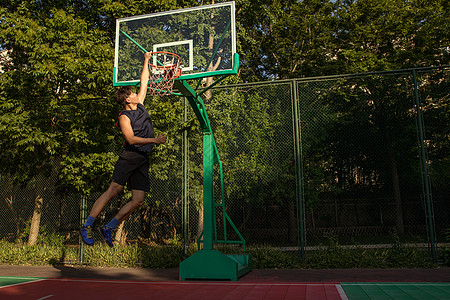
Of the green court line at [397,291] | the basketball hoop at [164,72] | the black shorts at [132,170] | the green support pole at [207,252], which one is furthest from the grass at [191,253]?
the black shorts at [132,170]

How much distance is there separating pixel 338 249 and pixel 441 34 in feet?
36.3

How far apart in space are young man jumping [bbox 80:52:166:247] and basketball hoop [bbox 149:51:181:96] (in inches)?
67.7

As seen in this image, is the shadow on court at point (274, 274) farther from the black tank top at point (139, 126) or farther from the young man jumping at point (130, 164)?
the black tank top at point (139, 126)

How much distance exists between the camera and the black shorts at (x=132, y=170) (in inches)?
163

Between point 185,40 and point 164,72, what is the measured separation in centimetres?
87

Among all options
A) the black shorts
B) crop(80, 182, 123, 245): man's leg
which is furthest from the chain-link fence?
crop(80, 182, 123, 245): man's leg

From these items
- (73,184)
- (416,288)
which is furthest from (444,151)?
(73,184)

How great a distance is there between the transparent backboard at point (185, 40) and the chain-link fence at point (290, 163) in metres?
1.68

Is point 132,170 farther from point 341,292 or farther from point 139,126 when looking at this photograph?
point 341,292

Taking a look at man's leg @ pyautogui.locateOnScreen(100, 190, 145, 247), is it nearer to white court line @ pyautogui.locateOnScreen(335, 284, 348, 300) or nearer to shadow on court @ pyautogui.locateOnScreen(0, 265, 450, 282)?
white court line @ pyautogui.locateOnScreen(335, 284, 348, 300)

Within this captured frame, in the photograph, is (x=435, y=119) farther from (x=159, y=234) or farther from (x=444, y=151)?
(x=159, y=234)

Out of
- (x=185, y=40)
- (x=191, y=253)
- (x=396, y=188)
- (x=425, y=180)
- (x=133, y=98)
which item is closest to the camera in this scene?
(x=133, y=98)

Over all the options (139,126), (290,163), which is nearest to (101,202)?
(139,126)

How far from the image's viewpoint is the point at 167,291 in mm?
5199
